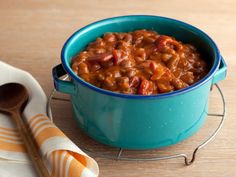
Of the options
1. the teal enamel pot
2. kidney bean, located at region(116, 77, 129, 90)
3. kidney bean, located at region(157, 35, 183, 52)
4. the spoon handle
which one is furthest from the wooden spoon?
kidney bean, located at region(157, 35, 183, 52)

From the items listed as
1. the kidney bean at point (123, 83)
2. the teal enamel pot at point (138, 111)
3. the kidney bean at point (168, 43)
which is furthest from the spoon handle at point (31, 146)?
the kidney bean at point (168, 43)

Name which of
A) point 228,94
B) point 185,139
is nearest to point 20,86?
point 185,139

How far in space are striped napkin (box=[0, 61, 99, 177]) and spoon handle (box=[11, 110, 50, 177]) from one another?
11mm

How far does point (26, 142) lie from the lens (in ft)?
3.09

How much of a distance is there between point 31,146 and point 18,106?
0.15 metres

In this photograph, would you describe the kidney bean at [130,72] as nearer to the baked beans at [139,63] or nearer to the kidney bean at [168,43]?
the baked beans at [139,63]

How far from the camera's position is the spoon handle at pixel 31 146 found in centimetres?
88

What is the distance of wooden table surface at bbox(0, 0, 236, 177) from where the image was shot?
918mm

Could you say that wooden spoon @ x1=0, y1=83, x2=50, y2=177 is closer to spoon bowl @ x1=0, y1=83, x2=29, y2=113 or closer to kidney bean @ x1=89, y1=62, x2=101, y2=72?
spoon bowl @ x1=0, y1=83, x2=29, y2=113

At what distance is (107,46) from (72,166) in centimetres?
33

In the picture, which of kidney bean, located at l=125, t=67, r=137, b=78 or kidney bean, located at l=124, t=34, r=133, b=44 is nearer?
kidney bean, located at l=125, t=67, r=137, b=78

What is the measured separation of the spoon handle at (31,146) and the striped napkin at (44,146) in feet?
0.04

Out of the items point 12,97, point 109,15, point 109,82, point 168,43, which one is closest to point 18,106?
point 12,97

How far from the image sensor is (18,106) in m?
1.04
